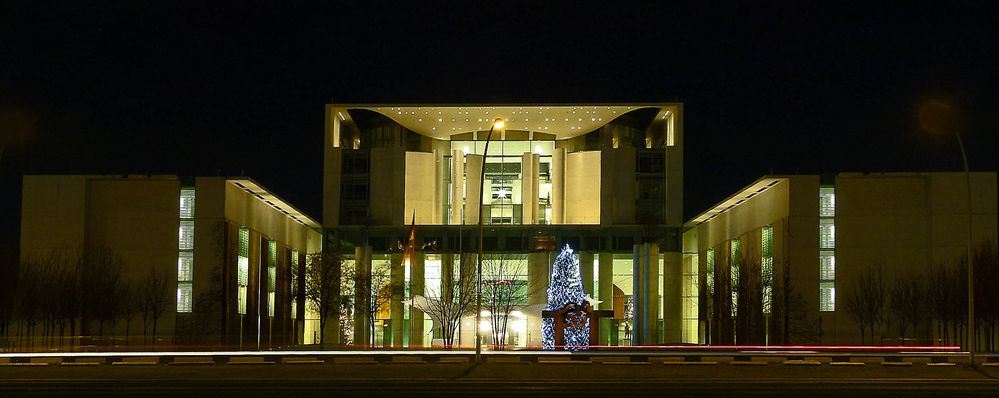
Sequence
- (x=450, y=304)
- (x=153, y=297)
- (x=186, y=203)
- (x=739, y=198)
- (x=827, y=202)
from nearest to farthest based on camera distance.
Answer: (x=153, y=297) < (x=827, y=202) < (x=186, y=203) < (x=450, y=304) < (x=739, y=198)

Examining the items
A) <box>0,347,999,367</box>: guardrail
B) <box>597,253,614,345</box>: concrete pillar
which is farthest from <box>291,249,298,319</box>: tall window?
<box>0,347,999,367</box>: guardrail

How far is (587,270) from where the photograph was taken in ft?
326

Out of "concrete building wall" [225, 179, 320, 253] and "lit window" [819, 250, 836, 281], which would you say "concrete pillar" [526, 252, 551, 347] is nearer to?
"concrete building wall" [225, 179, 320, 253]

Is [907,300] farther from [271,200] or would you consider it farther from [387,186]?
[387,186]

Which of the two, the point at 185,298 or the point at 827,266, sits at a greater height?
the point at 827,266

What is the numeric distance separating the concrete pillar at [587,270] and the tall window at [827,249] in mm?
23569

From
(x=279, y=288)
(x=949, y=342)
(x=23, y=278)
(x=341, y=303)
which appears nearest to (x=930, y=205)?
(x=949, y=342)

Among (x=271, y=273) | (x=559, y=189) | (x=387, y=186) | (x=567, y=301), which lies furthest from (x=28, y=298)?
(x=559, y=189)

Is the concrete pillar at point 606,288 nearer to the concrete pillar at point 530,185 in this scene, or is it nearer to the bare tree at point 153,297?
the concrete pillar at point 530,185

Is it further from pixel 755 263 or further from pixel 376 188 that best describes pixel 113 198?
pixel 755 263

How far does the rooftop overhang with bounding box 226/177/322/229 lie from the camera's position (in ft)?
263

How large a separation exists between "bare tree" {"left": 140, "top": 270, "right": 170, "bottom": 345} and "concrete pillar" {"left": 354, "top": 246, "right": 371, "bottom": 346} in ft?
55.1

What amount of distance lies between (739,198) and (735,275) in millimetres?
5721

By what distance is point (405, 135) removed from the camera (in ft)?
352
